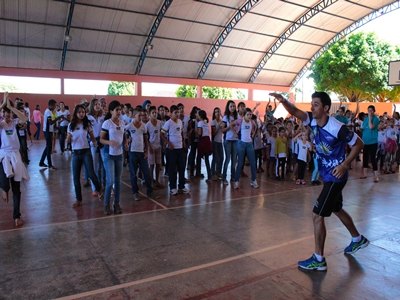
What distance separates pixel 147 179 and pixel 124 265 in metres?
2.90

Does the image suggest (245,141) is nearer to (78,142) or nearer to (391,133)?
(78,142)

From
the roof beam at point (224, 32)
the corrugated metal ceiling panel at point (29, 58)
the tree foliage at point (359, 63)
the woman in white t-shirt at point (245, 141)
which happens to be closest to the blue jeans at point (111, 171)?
the woman in white t-shirt at point (245, 141)

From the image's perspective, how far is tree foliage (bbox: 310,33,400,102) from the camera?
31.0 meters

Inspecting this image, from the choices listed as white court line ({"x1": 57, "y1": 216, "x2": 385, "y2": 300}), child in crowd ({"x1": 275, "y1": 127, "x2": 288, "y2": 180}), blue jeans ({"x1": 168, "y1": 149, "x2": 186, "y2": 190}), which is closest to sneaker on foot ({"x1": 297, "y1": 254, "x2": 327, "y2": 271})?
white court line ({"x1": 57, "y1": 216, "x2": 385, "y2": 300})

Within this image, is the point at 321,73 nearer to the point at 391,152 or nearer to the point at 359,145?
the point at 391,152

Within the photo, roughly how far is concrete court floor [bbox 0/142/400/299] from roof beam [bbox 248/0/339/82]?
19.4m

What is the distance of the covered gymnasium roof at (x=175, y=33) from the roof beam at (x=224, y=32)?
62 millimetres

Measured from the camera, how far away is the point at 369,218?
5.48m

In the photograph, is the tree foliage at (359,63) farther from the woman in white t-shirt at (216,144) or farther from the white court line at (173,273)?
the white court line at (173,273)

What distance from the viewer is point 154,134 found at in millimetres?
7281

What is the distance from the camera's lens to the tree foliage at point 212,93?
→ 29.7 m

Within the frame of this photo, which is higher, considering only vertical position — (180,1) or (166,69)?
(180,1)

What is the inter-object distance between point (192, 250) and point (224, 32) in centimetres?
2134

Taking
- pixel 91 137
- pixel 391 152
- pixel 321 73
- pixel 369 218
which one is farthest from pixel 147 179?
pixel 321 73
